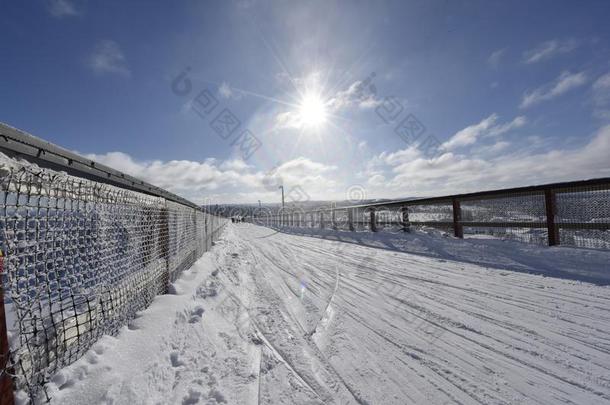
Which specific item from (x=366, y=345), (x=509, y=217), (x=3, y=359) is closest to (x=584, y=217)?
(x=509, y=217)

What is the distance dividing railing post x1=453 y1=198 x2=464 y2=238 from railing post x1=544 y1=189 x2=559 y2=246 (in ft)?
7.93

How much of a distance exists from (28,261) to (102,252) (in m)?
0.67

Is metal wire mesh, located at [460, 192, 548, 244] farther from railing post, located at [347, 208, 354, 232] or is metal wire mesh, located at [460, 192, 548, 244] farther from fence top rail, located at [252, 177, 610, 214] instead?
railing post, located at [347, 208, 354, 232]

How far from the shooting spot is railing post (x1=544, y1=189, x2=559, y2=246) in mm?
5500

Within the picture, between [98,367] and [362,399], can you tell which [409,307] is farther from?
[98,367]

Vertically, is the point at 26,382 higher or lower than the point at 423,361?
higher

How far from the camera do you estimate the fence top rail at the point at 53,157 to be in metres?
1.28

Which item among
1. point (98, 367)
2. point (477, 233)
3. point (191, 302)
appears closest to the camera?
point (98, 367)

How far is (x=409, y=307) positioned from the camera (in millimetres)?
3125

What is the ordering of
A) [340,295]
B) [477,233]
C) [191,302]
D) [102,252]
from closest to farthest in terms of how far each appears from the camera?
[102,252] → [191,302] → [340,295] → [477,233]

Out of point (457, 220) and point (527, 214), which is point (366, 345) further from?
point (457, 220)

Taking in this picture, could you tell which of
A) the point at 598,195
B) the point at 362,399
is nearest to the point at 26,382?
the point at 362,399

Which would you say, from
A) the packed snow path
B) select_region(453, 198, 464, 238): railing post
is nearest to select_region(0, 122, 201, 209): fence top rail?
the packed snow path

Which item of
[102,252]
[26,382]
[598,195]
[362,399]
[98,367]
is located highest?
[598,195]
